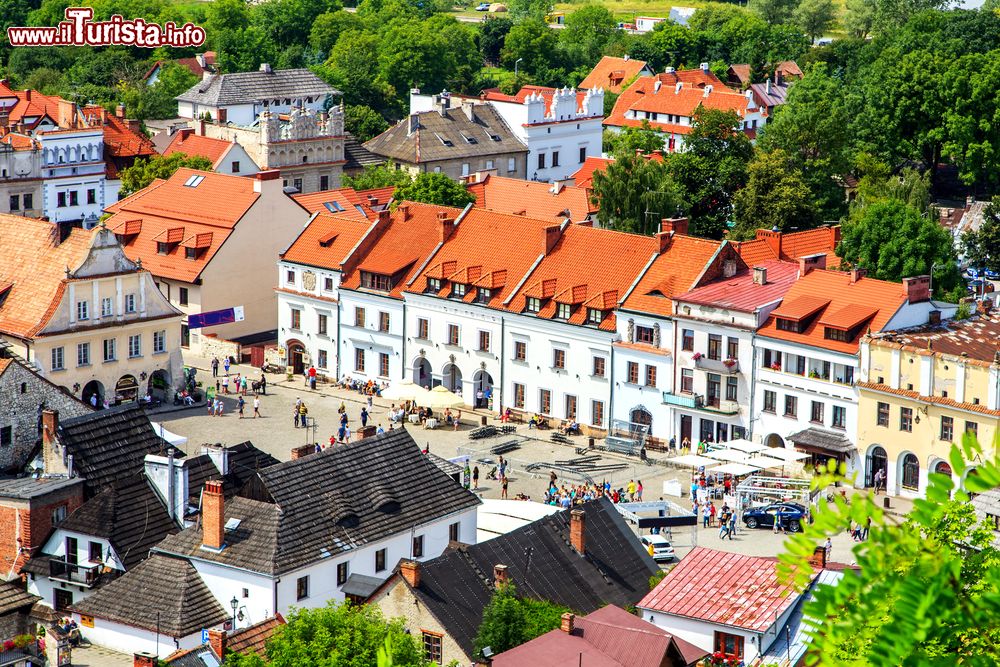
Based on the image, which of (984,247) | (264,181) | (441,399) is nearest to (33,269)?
(264,181)

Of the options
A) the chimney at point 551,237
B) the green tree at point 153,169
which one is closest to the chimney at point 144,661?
the chimney at point 551,237

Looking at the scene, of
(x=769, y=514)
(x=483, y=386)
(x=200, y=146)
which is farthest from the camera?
(x=200, y=146)

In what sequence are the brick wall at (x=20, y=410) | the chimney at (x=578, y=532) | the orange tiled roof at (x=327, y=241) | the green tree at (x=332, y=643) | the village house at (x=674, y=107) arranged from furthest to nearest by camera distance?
the village house at (x=674, y=107) → the orange tiled roof at (x=327, y=241) → the brick wall at (x=20, y=410) → the chimney at (x=578, y=532) → the green tree at (x=332, y=643)

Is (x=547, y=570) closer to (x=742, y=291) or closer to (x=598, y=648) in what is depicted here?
(x=598, y=648)

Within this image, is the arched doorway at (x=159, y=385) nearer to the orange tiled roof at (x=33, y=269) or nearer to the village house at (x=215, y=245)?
the village house at (x=215, y=245)

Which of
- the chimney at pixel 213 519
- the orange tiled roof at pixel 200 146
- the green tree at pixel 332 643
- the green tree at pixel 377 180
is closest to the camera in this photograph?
the green tree at pixel 332 643

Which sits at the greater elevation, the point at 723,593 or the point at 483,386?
the point at 723,593

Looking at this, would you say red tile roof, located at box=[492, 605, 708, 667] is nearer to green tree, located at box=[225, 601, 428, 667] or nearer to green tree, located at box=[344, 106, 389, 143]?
green tree, located at box=[225, 601, 428, 667]
